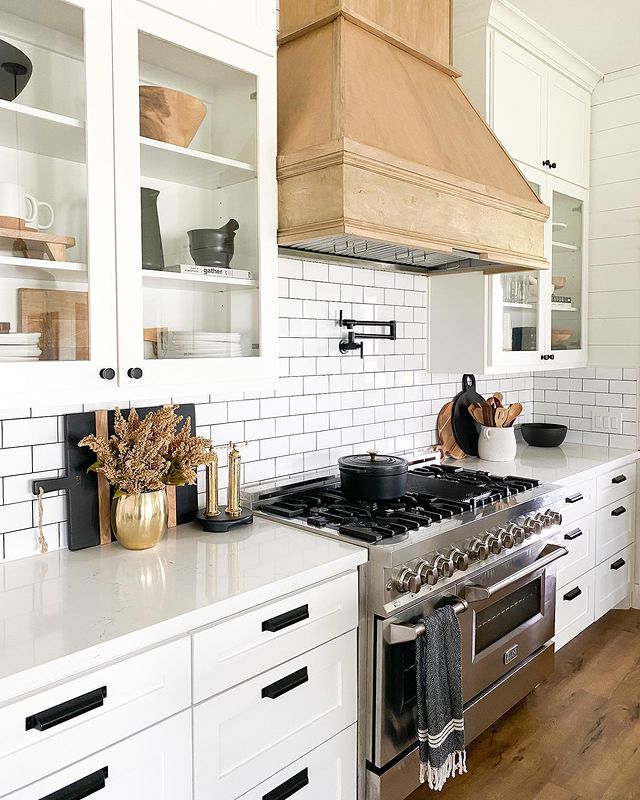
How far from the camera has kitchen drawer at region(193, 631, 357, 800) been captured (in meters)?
1.60

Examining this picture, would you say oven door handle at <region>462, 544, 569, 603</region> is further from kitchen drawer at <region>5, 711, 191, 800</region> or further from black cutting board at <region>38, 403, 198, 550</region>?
black cutting board at <region>38, 403, 198, 550</region>

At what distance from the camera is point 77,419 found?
78.0 inches

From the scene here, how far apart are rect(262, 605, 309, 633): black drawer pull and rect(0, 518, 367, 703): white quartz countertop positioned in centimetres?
6

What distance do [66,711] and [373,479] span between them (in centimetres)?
131

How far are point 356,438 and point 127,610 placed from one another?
156 centimetres

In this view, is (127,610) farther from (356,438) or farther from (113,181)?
(356,438)

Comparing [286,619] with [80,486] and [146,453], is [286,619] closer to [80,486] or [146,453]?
[146,453]

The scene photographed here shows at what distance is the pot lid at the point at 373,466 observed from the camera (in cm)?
239

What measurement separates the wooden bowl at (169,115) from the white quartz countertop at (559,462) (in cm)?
201

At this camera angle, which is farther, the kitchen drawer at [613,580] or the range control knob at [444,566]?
the kitchen drawer at [613,580]

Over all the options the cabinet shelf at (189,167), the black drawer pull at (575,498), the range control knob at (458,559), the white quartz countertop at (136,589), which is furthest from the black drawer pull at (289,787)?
the black drawer pull at (575,498)

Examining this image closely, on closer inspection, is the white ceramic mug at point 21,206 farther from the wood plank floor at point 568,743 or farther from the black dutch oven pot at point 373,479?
the wood plank floor at point 568,743

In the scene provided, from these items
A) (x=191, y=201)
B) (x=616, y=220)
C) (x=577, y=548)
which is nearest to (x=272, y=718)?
(x=191, y=201)

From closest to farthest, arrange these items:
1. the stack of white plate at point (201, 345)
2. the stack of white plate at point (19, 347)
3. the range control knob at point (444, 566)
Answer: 1. the stack of white plate at point (19, 347)
2. the stack of white plate at point (201, 345)
3. the range control knob at point (444, 566)
